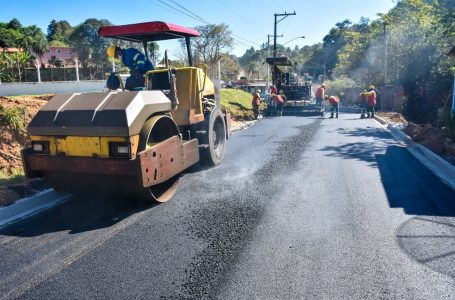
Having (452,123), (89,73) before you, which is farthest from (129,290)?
(89,73)

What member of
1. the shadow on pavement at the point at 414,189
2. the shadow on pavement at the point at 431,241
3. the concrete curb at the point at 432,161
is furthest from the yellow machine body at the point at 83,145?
the concrete curb at the point at 432,161

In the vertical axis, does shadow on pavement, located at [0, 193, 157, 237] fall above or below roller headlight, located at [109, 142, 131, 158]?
below

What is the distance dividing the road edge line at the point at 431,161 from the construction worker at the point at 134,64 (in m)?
5.33

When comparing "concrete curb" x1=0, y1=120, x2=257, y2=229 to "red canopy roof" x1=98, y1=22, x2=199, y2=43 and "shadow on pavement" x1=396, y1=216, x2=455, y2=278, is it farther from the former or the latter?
"shadow on pavement" x1=396, y1=216, x2=455, y2=278

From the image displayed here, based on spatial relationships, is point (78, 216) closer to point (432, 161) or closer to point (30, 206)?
point (30, 206)

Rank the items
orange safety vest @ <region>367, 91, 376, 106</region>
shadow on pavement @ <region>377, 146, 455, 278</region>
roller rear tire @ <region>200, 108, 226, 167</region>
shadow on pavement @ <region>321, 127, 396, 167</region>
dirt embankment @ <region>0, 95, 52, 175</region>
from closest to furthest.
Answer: shadow on pavement @ <region>377, 146, 455, 278</region> → roller rear tire @ <region>200, 108, 226, 167</region> → dirt embankment @ <region>0, 95, 52, 175</region> → shadow on pavement @ <region>321, 127, 396, 167</region> → orange safety vest @ <region>367, 91, 376, 106</region>

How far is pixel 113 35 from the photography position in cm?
620

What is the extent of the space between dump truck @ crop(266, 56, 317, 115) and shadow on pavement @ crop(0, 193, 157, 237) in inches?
565

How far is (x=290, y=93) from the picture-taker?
66.9 ft

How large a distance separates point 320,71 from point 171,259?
90189 mm

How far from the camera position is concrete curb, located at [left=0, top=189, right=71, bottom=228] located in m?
4.73

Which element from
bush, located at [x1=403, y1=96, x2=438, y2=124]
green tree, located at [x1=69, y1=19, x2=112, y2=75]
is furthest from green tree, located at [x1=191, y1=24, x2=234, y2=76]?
bush, located at [x1=403, y1=96, x2=438, y2=124]

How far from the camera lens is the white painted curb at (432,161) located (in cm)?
636

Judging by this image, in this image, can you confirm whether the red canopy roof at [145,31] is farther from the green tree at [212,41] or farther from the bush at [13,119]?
the green tree at [212,41]
